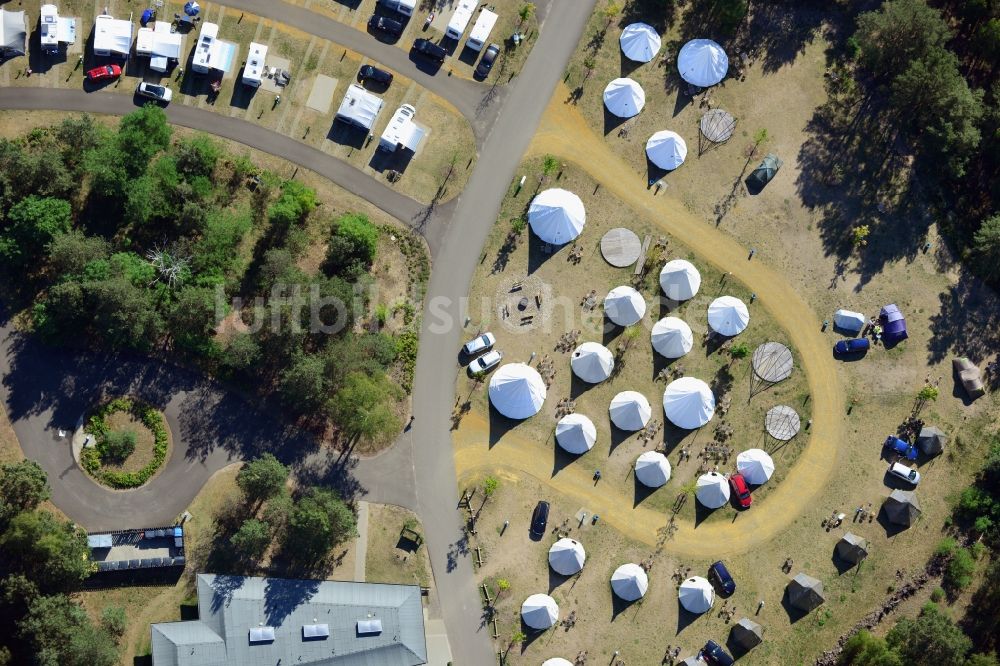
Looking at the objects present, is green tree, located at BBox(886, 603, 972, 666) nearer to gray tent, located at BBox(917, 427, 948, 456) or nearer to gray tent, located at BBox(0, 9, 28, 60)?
gray tent, located at BBox(917, 427, 948, 456)

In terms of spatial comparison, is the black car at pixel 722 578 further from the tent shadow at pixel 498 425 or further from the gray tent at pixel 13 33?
the gray tent at pixel 13 33

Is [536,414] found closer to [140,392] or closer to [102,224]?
[140,392]

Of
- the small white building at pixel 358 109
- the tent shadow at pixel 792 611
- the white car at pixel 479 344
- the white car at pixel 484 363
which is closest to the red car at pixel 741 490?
the tent shadow at pixel 792 611

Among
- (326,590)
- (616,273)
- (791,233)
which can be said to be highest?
(791,233)

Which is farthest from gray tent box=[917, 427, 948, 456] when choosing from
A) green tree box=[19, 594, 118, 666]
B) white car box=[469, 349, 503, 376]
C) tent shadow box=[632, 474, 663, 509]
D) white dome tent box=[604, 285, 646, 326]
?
green tree box=[19, 594, 118, 666]

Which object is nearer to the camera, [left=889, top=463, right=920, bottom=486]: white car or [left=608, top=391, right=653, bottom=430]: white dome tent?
[left=608, top=391, right=653, bottom=430]: white dome tent

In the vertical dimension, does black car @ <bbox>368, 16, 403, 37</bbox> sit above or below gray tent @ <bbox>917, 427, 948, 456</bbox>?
above

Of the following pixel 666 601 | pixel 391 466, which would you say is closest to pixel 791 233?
pixel 666 601
